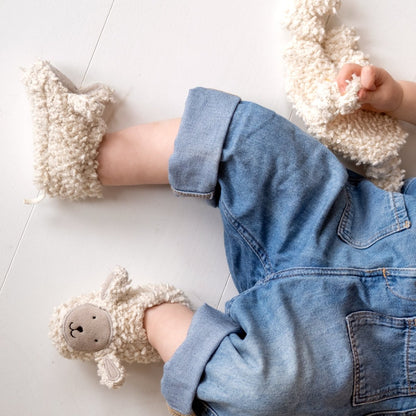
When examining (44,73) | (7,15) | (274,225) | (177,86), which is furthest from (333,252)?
(7,15)

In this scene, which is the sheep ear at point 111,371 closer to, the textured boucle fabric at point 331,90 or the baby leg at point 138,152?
the baby leg at point 138,152

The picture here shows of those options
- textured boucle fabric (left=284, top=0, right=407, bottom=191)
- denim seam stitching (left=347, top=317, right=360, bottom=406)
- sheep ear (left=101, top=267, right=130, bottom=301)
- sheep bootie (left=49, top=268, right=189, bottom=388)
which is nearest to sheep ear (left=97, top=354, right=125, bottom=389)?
sheep bootie (left=49, top=268, right=189, bottom=388)

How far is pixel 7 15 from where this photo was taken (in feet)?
2.77

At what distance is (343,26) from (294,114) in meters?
0.18

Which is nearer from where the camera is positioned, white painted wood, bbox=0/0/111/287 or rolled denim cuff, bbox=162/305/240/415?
rolled denim cuff, bbox=162/305/240/415

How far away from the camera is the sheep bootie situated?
0.83 m

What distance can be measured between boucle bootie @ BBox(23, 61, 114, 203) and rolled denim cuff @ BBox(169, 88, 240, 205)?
0.49 ft

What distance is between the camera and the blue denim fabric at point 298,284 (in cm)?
71

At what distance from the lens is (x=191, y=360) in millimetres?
745

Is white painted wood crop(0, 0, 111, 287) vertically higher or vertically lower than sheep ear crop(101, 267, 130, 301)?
higher

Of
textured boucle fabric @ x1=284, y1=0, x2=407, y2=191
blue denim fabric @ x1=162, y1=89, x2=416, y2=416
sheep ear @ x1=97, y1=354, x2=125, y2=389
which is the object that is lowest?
sheep ear @ x1=97, y1=354, x2=125, y2=389

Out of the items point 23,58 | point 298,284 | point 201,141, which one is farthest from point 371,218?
point 23,58

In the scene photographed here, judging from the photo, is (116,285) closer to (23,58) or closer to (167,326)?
(167,326)

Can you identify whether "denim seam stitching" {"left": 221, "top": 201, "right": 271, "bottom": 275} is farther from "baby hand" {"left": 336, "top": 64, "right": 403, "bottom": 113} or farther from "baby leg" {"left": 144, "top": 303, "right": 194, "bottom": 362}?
"baby hand" {"left": 336, "top": 64, "right": 403, "bottom": 113}
